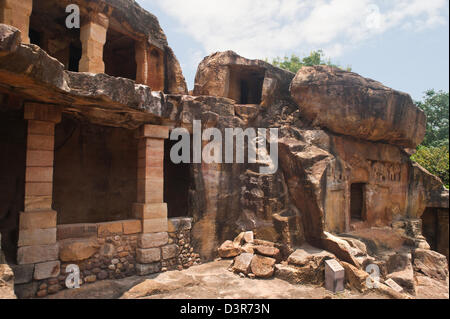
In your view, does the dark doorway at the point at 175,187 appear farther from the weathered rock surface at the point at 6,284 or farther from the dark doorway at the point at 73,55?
the weathered rock surface at the point at 6,284

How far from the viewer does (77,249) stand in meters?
5.70

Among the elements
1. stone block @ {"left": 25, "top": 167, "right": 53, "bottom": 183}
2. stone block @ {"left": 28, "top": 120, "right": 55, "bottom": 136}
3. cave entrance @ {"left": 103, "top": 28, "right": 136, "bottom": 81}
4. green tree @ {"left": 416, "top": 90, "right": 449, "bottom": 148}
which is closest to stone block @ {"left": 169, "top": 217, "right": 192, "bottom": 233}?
stone block @ {"left": 25, "top": 167, "right": 53, "bottom": 183}

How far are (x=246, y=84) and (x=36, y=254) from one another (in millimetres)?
8867

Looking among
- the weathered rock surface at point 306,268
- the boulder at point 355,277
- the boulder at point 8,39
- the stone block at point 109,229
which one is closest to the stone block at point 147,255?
the stone block at point 109,229

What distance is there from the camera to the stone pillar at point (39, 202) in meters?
5.20

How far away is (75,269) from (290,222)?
15.7 ft

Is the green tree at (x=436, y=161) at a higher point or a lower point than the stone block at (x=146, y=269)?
higher

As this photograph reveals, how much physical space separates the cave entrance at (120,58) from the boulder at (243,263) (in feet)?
21.3

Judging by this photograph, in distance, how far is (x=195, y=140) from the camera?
7.67 meters

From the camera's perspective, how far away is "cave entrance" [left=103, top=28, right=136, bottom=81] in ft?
30.5

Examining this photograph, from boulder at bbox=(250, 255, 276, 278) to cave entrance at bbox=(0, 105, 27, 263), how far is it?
484 centimetres

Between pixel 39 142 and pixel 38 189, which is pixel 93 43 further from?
pixel 38 189

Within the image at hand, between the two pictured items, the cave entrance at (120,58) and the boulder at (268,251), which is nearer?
the boulder at (268,251)

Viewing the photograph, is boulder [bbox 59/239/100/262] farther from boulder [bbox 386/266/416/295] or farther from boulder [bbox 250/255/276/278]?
boulder [bbox 386/266/416/295]
